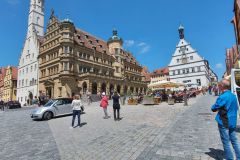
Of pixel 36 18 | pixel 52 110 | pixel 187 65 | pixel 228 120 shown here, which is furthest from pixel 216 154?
pixel 187 65

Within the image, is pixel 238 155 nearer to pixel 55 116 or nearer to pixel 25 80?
pixel 55 116

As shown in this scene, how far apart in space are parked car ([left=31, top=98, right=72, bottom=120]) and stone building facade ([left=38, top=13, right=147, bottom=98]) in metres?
23.6

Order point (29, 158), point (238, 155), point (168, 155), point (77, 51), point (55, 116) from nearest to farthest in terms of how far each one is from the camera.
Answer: point (238, 155) < point (168, 155) < point (29, 158) < point (55, 116) < point (77, 51)

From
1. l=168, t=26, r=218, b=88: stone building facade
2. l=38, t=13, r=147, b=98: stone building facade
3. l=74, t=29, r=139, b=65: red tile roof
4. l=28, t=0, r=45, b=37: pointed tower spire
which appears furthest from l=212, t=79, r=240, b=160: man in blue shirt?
l=168, t=26, r=218, b=88: stone building facade

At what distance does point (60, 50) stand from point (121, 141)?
3868 cm

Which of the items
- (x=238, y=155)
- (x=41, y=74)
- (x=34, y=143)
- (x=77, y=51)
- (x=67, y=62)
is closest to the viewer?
(x=238, y=155)

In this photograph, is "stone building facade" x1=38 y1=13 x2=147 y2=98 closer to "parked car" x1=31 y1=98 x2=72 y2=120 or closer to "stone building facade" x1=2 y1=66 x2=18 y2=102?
"parked car" x1=31 y1=98 x2=72 y2=120

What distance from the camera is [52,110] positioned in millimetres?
15336

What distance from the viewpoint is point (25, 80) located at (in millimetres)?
53938

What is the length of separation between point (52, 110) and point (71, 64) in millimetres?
27714

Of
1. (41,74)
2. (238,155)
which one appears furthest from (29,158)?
(41,74)

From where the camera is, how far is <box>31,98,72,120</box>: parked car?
14.5 meters

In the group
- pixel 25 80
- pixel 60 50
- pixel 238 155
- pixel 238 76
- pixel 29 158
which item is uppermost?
pixel 60 50

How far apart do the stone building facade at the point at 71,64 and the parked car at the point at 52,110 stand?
23.6 m
